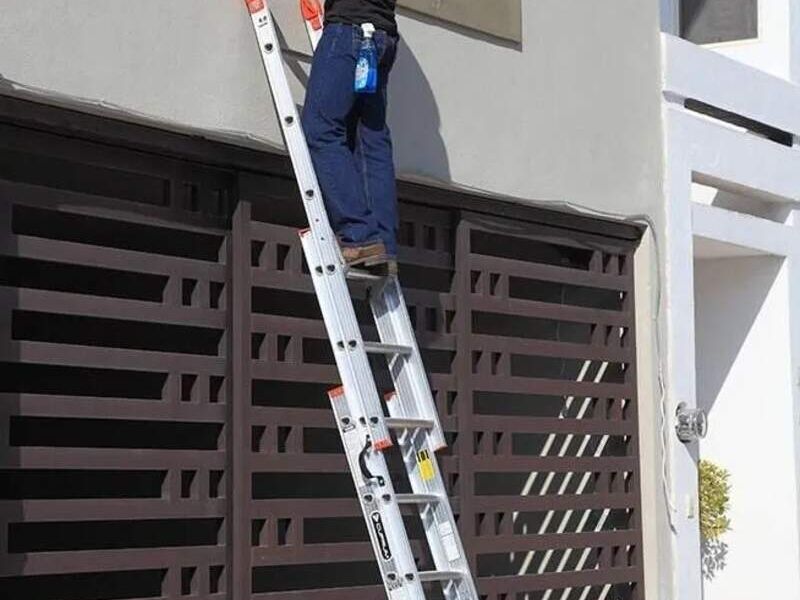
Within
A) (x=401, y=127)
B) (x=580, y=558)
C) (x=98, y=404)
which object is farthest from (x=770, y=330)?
(x=98, y=404)

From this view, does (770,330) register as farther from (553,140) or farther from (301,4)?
(301,4)

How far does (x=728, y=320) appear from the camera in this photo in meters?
11.2

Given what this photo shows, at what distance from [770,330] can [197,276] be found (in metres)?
5.21

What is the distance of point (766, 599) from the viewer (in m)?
10.8

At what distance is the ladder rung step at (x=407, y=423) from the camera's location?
647 centimetres

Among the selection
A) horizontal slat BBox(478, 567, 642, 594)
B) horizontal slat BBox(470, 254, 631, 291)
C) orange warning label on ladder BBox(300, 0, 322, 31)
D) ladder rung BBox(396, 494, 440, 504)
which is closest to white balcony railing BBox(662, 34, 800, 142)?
horizontal slat BBox(470, 254, 631, 291)

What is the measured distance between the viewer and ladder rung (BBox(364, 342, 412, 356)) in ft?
21.4

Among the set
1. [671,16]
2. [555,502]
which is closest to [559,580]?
[555,502]

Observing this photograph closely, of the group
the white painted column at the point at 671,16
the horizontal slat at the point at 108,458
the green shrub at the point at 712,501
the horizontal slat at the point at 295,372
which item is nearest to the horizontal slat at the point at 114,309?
the horizontal slat at the point at 295,372

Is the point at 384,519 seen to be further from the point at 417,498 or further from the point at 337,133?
the point at 337,133

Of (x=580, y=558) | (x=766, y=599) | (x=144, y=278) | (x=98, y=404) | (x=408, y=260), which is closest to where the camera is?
(x=98, y=404)

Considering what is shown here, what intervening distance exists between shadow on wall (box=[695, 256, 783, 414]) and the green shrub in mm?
594

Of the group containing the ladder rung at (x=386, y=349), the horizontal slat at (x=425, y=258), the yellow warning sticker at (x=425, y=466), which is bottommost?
the yellow warning sticker at (x=425, y=466)

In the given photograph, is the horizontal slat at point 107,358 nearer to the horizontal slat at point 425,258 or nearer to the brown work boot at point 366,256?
the brown work boot at point 366,256
